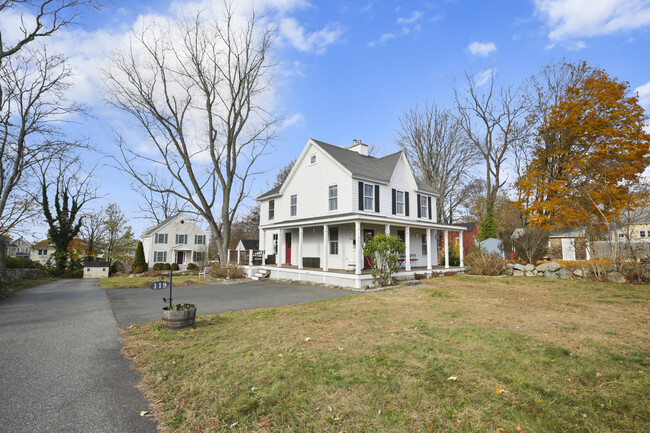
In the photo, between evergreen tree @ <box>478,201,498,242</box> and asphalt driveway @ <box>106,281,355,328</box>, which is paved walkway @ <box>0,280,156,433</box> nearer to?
asphalt driveway @ <box>106,281,355,328</box>

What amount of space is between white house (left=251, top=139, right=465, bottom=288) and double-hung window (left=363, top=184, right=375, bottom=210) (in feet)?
0.18

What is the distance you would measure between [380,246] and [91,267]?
26.7 metres

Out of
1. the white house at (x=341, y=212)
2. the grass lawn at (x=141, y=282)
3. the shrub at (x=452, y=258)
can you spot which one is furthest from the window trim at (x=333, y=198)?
the shrub at (x=452, y=258)

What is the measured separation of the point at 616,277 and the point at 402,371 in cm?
1466

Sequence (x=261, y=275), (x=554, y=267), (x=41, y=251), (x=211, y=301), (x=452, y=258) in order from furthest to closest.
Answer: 1. (x=41, y=251)
2. (x=452, y=258)
3. (x=261, y=275)
4. (x=554, y=267)
5. (x=211, y=301)

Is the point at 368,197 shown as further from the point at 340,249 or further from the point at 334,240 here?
the point at 340,249

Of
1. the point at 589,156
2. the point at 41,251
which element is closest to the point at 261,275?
the point at 589,156

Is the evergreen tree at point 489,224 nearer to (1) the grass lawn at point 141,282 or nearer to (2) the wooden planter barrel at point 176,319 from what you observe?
(1) the grass lawn at point 141,282

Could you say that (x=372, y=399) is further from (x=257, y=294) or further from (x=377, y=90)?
(x=377, y=90)

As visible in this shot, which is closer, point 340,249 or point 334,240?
point 340,249

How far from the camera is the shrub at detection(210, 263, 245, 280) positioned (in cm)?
1872

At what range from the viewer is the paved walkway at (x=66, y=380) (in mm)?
2998

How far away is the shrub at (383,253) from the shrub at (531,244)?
10.7 meters

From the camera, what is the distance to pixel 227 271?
19.1 m
